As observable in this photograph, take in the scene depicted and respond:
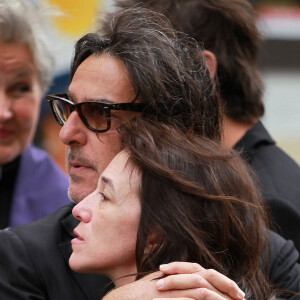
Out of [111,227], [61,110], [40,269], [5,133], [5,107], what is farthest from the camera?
[5,133]

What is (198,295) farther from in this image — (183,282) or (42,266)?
(42,266)

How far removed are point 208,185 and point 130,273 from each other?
0.36 m

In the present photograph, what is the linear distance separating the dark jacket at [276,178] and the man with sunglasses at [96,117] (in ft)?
2.28

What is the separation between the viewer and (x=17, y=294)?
2480 mm

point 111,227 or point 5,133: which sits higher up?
point 5,133

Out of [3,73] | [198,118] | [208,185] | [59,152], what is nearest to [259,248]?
[208,185]

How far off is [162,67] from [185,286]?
81 cm

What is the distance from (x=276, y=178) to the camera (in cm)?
350

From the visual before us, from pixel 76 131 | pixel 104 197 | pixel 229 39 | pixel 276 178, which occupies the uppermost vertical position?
pixel 229 39

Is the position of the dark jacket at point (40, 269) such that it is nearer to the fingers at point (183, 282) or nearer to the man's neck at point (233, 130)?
the fingers at point (183, 282)

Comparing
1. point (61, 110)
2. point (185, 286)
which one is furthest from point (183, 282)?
point (61, 110)

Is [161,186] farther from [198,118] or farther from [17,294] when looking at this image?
[17,294]

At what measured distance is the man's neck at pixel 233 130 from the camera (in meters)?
3.77

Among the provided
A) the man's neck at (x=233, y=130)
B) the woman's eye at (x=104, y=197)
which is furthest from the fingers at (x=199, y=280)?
the man's neck at (x=233, y=130)
